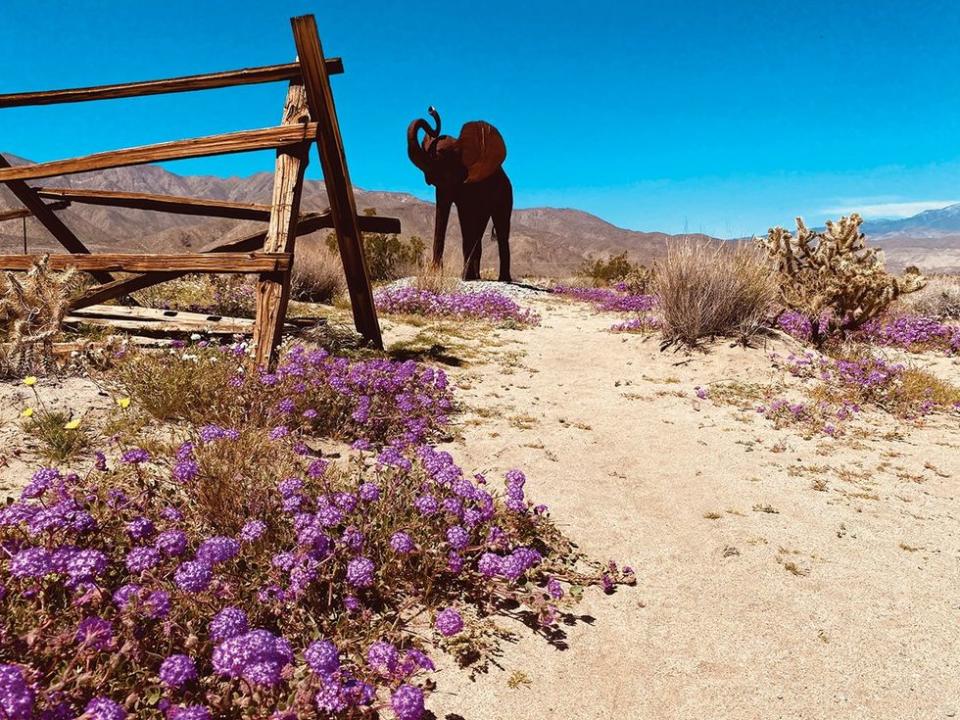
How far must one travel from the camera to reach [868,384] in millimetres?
6148

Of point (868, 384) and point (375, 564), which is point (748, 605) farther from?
point (868, 384)

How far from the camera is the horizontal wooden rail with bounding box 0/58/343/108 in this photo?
4.85 meters

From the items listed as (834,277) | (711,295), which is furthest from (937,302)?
(711,295)

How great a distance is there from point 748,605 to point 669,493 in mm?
1257

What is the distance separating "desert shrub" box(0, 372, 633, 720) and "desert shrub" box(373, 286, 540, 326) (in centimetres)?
851

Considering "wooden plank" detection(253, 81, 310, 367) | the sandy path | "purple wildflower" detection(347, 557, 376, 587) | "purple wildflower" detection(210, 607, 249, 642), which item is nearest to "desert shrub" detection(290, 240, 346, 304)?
"wooden plank" detection(253, 81, 310, 367)

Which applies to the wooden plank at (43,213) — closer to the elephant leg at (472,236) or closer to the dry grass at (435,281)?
the dry grass at (435,281)

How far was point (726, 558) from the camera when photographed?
3070 mm

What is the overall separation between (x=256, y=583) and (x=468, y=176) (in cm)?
1684

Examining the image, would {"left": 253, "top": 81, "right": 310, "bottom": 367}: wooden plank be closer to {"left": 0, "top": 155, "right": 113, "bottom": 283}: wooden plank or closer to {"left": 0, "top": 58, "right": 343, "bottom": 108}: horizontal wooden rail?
{"left": 0, "top": 58, "right": 343, "bottom": 108}: horizontal wooden rail

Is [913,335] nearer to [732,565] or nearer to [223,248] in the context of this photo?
[732,565]

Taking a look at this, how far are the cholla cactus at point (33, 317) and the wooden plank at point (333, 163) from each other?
2246 millimetres

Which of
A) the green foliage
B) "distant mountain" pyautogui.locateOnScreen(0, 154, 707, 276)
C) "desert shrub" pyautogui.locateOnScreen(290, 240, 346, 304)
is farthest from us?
"distant mountain" pyautogui.locateOnScreen(0, 154, 707, 276)

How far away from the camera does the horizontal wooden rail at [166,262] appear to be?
14.6 ft
